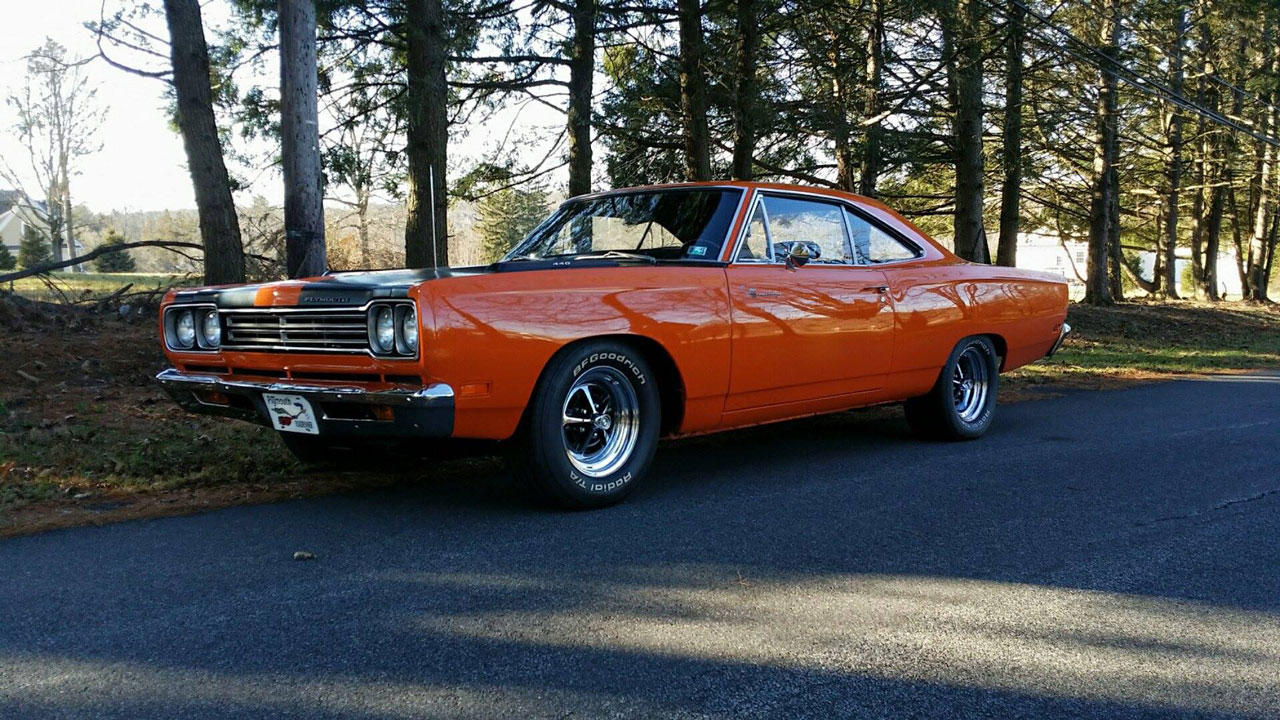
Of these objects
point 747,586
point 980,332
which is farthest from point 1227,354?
point 747,586

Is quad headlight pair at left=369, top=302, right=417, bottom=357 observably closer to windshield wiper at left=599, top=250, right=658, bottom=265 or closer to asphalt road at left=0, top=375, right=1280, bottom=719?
asphalt road at left=0, top=375, right=1280, bottom=719

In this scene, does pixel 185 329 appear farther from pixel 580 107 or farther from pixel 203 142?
pixel 580 107

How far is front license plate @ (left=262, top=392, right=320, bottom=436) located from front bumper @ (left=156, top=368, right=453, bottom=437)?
0.09 feet

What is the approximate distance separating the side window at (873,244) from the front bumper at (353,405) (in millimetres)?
3206

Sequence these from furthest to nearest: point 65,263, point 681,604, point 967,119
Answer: point 967,119 → point 65,263 → point 681,604

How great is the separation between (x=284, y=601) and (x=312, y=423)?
1027 mm

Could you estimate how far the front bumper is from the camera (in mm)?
3791

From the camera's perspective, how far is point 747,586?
343cm

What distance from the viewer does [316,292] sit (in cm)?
405

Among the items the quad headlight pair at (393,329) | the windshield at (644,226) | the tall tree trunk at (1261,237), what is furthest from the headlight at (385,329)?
the tall tree trunk at (1261,237)

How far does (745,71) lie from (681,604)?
36.2 ft

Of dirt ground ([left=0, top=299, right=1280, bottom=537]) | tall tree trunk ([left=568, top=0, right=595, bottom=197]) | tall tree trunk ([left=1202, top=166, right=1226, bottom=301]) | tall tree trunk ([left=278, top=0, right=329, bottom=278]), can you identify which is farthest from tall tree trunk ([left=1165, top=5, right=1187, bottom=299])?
tall tree trunk ([left=278, top=0, right=329, bottom=278])

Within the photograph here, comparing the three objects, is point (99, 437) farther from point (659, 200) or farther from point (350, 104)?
point (350, 104)

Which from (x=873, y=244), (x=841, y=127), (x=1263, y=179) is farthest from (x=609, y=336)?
(x=1263, y=179)
